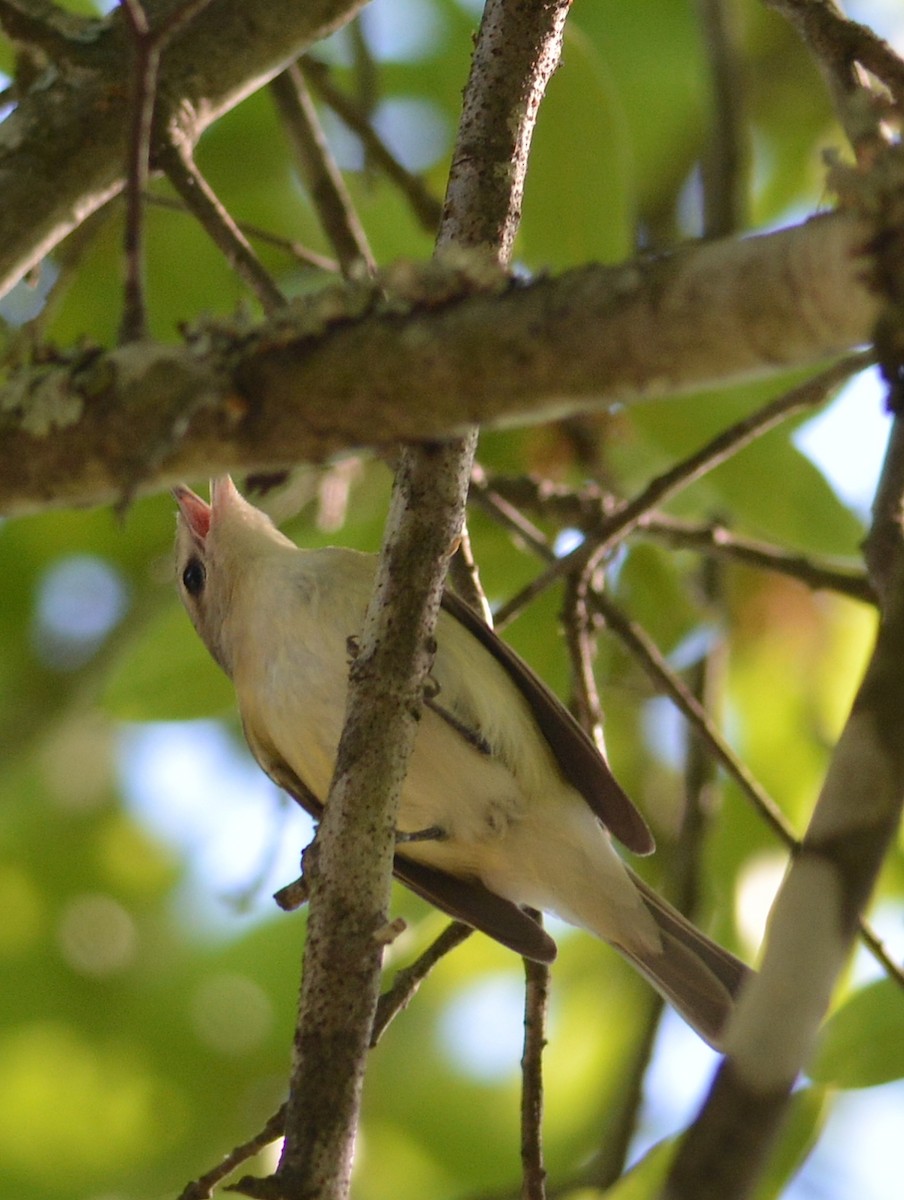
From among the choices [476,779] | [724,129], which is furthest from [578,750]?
[724,129]

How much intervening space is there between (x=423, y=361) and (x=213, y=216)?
1.60 meters

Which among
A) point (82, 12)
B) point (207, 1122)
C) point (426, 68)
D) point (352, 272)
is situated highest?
point (426, 68)

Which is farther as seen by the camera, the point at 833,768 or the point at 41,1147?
the point at 41,1147

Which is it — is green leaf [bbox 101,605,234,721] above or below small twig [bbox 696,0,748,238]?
below

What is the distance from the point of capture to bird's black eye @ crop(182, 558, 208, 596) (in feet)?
14.8

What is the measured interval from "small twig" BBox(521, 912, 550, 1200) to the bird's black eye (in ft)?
6.45

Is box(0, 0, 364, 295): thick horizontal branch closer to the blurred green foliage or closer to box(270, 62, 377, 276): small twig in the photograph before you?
box(270, 62, 377, 276): small twig

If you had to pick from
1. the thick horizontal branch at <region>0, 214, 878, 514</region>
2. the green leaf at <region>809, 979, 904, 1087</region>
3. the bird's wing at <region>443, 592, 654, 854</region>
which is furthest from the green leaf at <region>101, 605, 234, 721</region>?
the thick horizontal branch at <region>0, 214, 878, 514</region>

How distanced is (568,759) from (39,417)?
87.2 inches

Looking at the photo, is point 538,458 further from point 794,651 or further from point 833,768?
point 833,768

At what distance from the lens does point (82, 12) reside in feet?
14.0

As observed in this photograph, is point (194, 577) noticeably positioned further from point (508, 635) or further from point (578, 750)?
point (578, 750)

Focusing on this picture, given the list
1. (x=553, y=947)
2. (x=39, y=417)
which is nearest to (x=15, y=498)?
(x=39, y=417)

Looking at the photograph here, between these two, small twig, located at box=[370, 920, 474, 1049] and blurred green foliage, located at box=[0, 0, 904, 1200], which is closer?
small twig, located at box=[370, 920, 474, 1049]
